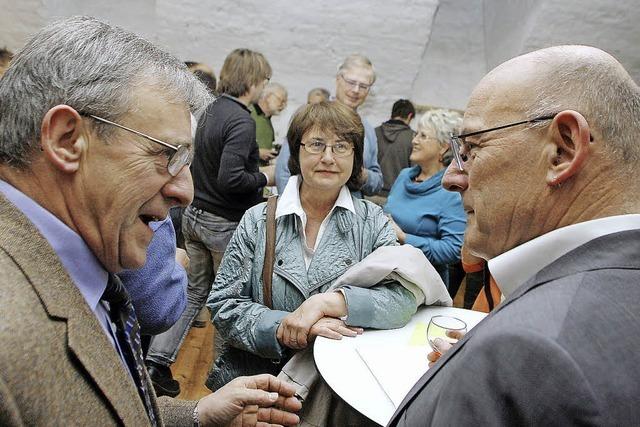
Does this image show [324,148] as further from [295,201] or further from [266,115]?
[266,115]

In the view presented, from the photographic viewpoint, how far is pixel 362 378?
1.60 meters

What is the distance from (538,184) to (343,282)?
99 centimetres

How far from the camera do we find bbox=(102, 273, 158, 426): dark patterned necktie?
1087 millimetres

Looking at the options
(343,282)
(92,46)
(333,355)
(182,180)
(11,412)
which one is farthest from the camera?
(343,282)

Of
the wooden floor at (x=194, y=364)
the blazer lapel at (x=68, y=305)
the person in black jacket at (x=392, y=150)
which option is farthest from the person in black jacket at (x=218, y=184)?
the blazer lapel at (x=68, y=305)

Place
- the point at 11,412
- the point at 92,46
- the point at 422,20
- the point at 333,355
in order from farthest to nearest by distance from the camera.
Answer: the point at 422,20, the point at 333,355, the point at 92,46, the point at 11,412

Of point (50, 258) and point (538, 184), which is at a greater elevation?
point (538, 184)

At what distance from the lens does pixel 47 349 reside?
804 mm

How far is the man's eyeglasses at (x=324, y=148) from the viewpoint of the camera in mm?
2215

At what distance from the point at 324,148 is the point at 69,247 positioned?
1.36 meters

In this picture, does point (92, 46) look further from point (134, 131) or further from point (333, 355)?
point (333, 355)

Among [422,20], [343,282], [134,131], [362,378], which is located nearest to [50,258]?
[134,131]

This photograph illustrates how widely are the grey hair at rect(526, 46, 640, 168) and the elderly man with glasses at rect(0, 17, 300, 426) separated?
0.68 metres

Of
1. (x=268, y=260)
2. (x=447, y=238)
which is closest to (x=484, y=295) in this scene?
(x=447, y=238)
